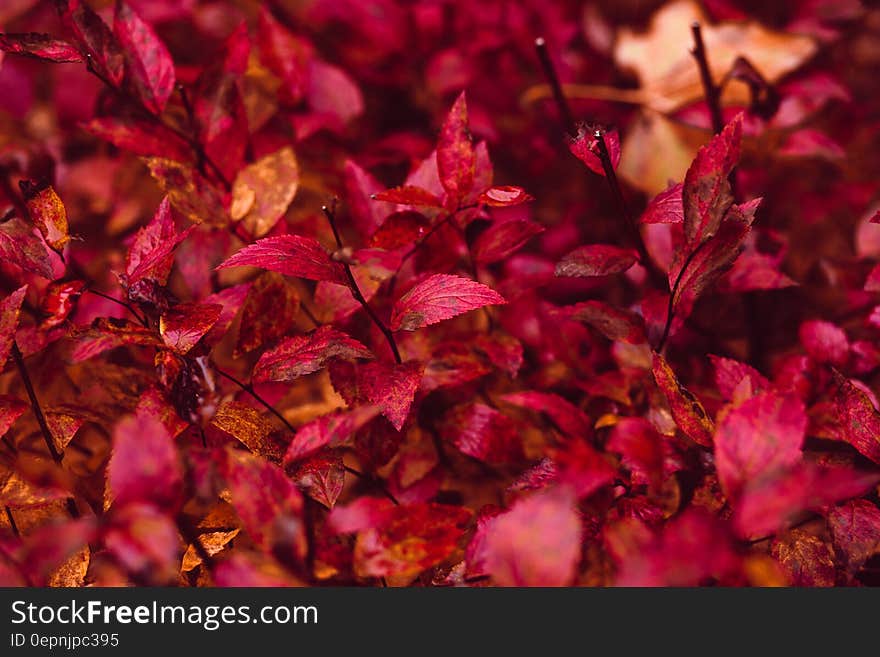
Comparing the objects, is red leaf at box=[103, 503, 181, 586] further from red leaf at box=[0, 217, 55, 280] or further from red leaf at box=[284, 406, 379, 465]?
red leaf at box=[0, 217, 55, 280]

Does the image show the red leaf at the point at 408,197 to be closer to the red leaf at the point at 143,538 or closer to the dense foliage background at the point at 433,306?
the dense foliage background at the point at 433,306

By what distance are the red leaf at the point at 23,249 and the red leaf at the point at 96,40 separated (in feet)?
0.62

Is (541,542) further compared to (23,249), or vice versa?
(23,249)

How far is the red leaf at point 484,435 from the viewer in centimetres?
76

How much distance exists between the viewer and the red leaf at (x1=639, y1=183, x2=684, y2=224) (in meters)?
0.68

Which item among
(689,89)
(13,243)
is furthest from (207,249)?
(689,89)

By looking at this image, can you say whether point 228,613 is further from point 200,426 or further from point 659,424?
point 659,424

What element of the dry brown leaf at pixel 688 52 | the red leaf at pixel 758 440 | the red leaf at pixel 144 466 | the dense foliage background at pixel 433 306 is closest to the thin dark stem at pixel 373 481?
the dense foliage background at pixel 433 306

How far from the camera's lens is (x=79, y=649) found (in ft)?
1.91

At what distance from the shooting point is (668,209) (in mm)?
685

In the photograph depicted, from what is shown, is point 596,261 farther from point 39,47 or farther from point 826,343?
point 39,47

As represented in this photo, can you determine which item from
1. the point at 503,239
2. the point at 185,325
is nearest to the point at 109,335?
the point at 185,325

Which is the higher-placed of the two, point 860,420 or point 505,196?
point 505,196

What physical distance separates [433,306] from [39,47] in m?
0.45
